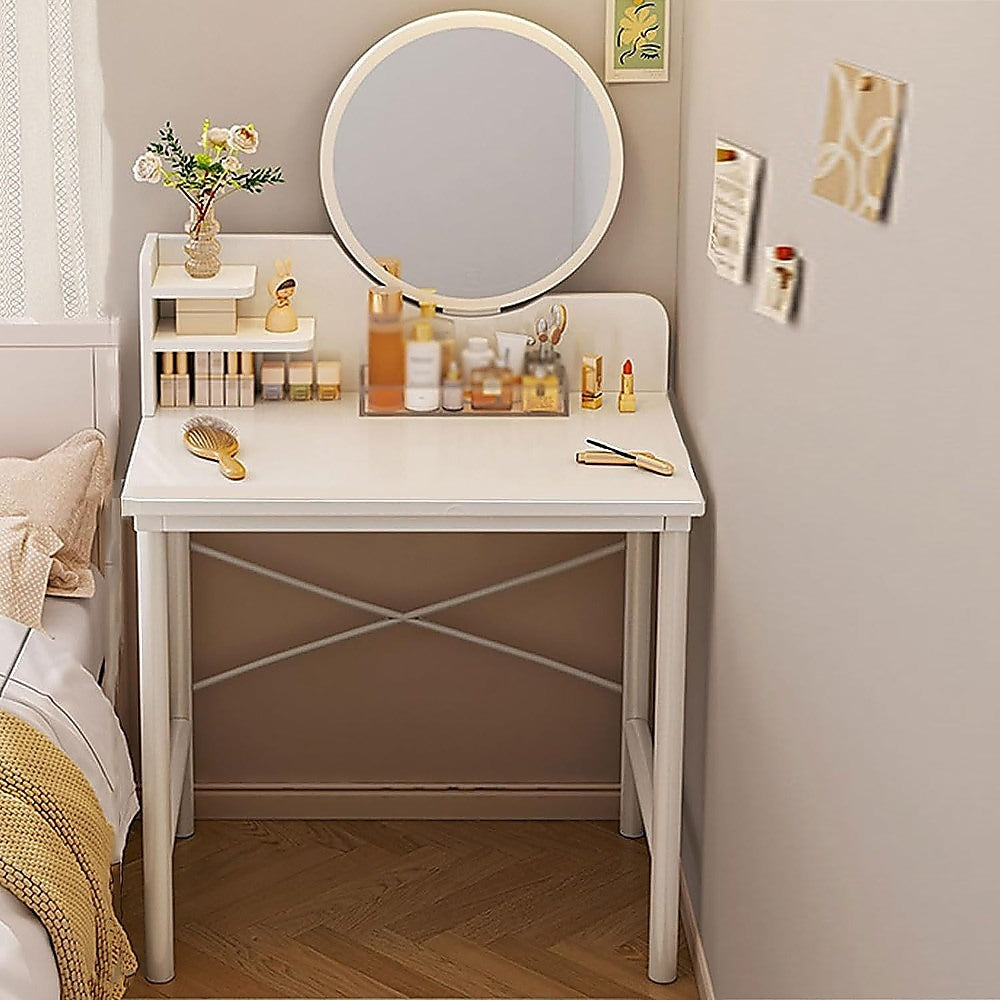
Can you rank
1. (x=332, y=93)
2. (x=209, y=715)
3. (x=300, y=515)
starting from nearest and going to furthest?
1. (x=300, y=515)
2. (x=332, y=93)
3. (x=209, y=715)

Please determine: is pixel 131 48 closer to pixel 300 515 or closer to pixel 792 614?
pixel 300 515

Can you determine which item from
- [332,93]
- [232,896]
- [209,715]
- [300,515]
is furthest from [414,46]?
[232,896]

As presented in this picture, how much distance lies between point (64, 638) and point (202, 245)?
0.70 meters

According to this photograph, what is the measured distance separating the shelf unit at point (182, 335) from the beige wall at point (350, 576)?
0.15 metres

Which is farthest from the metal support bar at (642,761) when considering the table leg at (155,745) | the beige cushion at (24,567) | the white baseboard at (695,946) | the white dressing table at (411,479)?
the beige cushion at (24,567)

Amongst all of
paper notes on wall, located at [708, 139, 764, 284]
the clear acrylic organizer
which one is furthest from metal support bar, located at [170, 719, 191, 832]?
paper notes on wall, located at [708, 139, 764, 284]

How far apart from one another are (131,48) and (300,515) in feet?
3.17

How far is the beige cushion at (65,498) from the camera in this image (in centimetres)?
258

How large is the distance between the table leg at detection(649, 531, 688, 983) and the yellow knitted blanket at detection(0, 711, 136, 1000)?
81 cm

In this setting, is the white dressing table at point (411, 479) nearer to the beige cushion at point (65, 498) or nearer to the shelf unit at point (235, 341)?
the shelf unit at point (235, 341)

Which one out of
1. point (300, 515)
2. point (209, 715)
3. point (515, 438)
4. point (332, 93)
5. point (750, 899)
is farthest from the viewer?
point (209, 715)

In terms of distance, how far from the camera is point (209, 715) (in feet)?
10.3

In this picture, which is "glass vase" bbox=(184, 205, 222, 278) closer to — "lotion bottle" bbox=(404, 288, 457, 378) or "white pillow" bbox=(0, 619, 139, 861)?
"lotion bottle" bbox=(404, 288, 457, 378)

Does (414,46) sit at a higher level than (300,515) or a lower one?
higher
